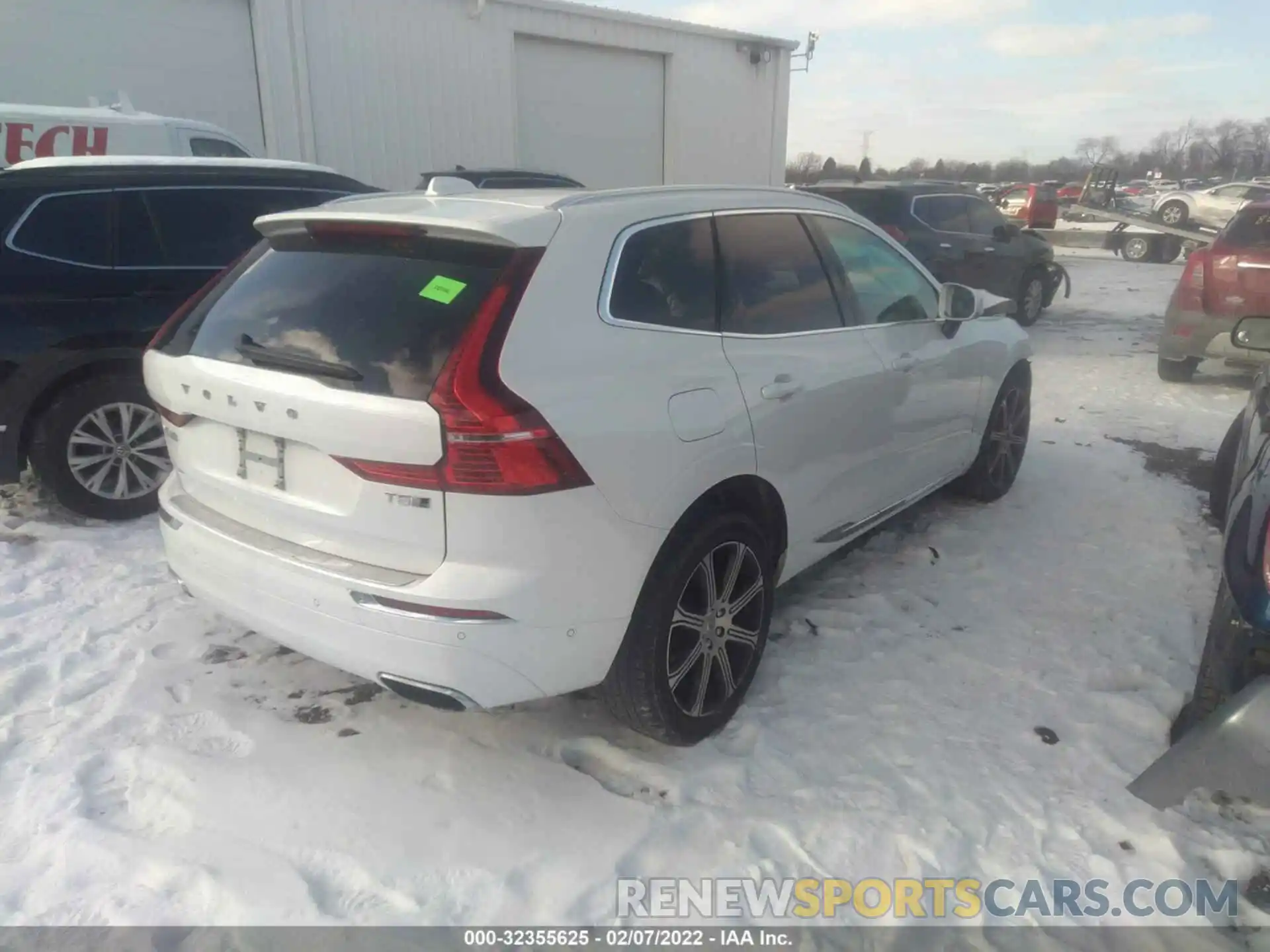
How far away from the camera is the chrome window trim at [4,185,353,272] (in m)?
4.47

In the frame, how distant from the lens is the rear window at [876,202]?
10.3m

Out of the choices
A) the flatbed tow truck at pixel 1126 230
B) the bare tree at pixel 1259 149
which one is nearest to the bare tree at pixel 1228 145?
the bare tree at pixel 1259 149

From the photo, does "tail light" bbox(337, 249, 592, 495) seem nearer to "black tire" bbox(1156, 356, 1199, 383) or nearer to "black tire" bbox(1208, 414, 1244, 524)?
"black tire" bbox(1208, 414, 1244, 524)

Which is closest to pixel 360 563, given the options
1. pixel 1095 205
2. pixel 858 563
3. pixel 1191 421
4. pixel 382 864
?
pixel 382 864

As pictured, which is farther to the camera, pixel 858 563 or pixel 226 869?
pixel 858 563

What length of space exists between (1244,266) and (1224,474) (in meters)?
3.78

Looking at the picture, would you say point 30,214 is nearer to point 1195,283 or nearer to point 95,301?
point 95,301

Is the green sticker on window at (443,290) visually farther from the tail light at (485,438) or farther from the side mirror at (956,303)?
the side mirror at (956,303)

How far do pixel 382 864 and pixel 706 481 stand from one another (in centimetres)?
143

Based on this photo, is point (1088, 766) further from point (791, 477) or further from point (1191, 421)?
point (1191, 421)

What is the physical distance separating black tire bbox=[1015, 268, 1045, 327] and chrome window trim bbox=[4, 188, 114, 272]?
33.5 feet

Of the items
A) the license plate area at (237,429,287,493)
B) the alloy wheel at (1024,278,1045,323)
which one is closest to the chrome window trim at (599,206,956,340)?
the license plate area at (237,429,287,493)

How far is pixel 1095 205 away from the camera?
1978cm

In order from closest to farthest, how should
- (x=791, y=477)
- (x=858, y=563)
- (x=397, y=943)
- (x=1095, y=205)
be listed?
1. (x=397, y=943)
2. (x=791, y=477)
3. (x=858, y=563)
4. (x=1095, y=205)
